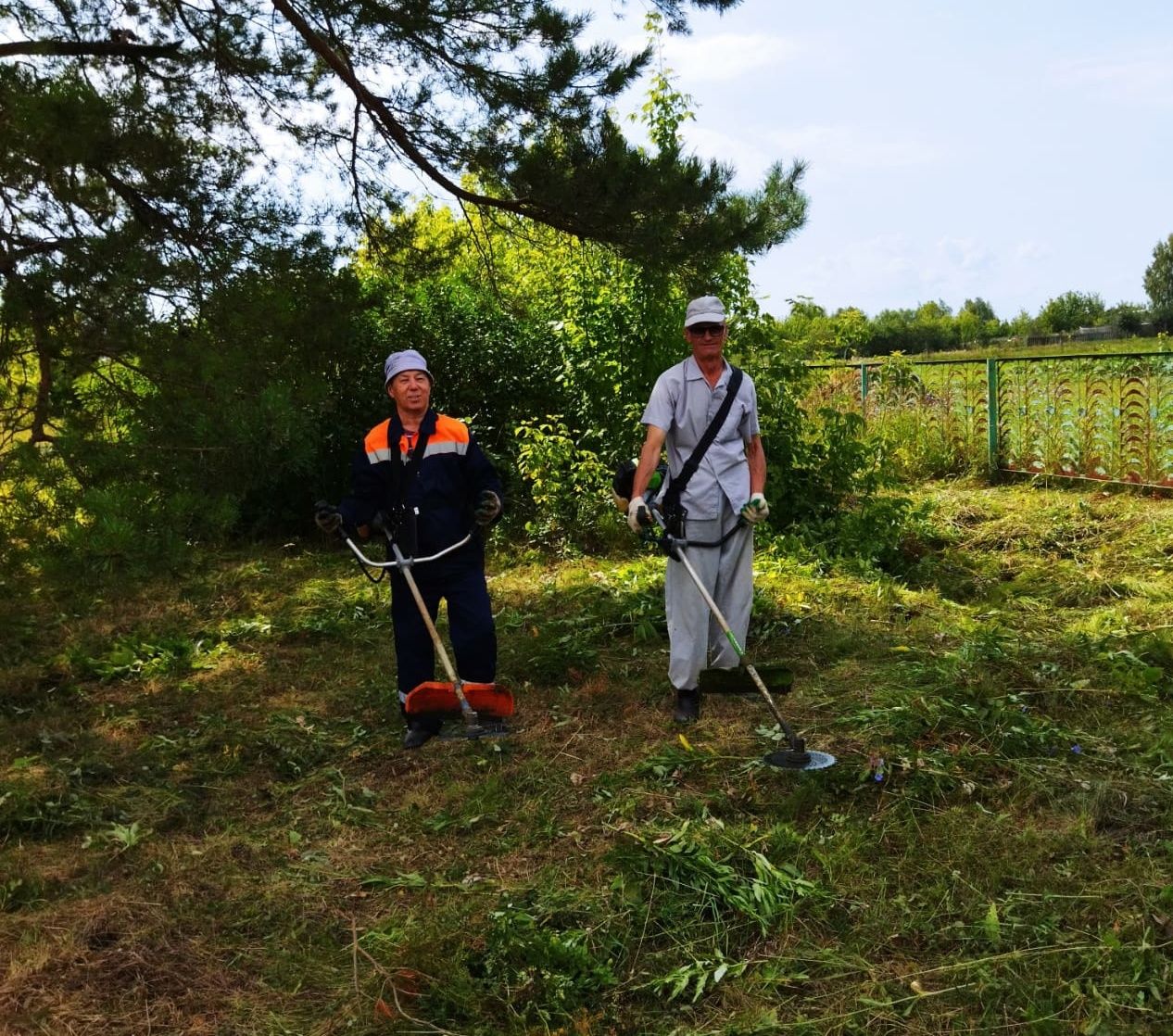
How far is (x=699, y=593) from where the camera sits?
4809 mm

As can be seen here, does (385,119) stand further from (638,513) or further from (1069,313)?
(1069,313)

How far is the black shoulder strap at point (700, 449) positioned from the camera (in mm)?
4766

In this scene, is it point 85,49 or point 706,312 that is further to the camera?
point 85,49

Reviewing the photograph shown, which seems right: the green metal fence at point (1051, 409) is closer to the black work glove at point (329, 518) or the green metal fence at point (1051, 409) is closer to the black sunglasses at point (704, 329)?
the black sunglasses at point (704, 329)

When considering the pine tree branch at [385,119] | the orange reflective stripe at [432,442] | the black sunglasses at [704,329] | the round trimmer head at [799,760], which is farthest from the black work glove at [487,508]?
the pine tree branch at [385,119]

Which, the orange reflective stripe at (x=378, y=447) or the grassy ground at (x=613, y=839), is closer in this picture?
the grassy ground at (x=613, y=839)

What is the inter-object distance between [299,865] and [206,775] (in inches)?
47.6

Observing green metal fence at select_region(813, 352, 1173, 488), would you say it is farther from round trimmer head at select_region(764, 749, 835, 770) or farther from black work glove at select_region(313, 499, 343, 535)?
round trimmer head at select_region(764, 749, 835, 770)

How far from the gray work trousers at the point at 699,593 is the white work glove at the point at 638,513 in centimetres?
22

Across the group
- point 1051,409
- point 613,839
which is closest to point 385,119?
point 613,839

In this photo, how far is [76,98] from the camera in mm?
5422

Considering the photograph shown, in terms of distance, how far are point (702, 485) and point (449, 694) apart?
4.81 feet

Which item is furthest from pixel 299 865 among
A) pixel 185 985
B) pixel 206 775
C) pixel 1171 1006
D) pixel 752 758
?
pixel 1171 1006

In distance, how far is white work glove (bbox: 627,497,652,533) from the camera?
4.64 meters
